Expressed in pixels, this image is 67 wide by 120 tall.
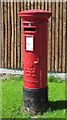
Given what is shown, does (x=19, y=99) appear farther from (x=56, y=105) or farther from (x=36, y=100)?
(x=36, y=100)

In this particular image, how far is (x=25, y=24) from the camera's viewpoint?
8266 millimetres

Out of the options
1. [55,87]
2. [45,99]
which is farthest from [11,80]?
[45,99]

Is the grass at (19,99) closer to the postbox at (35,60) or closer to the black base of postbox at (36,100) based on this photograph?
the black base of postbox at (36,100)

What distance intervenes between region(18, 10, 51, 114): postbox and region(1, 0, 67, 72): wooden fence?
2.87 metres

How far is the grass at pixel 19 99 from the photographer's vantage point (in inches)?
322

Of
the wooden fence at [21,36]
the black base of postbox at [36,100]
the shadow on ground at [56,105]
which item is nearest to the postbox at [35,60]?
the black base of postbox at [36,100]

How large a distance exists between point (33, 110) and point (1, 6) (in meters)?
4.08

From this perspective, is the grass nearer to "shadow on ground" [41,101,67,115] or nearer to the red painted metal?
"shadow on ground" [41,101,67,115]

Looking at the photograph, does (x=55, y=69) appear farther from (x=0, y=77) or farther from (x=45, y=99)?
(x=45, y=99)

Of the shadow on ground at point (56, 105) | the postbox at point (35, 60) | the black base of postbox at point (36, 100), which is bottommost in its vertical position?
the shadow on ground at point (56, 105)

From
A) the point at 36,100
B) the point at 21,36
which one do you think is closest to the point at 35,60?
the point at 36,100

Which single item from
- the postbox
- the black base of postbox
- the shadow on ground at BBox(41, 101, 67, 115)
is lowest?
the shadow on ground at BBox(41, 101, 67, 115)

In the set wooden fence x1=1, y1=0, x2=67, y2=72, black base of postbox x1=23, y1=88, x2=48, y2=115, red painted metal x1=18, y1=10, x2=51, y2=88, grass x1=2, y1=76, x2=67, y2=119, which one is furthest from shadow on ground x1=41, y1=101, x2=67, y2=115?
wooden fence x1=1, y1=0, x2=67, y2=72

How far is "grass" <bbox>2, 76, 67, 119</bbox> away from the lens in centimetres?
817
